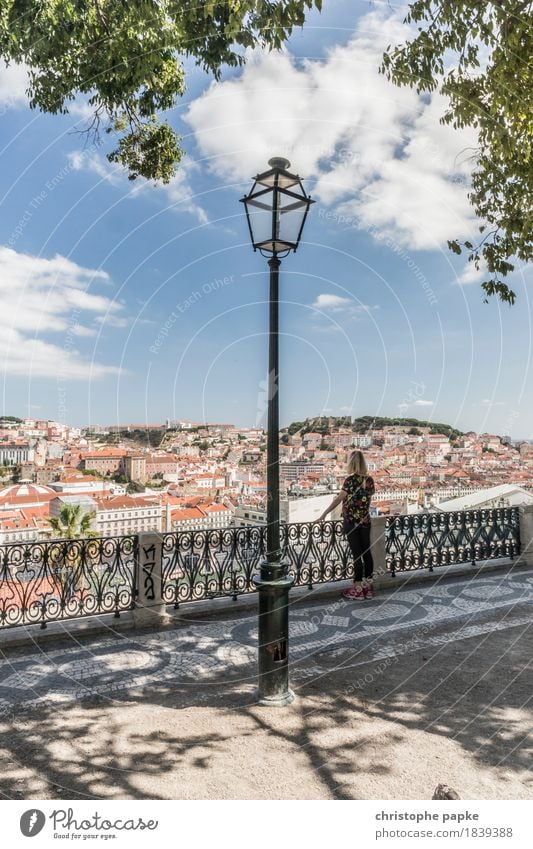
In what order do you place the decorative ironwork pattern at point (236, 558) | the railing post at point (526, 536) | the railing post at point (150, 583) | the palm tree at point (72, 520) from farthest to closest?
the railing post at point (526, 536)
the palm tree at point (72, 520)
the decorative ironwork pattern at point (236, 558)
the railing post at point (150, 583)

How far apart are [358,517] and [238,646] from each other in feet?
8.52

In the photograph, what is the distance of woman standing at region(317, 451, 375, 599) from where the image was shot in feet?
22.7

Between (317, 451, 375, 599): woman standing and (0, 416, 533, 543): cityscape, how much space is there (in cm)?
27

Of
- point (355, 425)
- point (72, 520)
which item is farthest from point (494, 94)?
point (72, 520)

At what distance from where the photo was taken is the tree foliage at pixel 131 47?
5809 mm

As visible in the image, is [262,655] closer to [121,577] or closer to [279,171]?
[121,577]

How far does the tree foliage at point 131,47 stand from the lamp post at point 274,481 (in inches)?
81.7

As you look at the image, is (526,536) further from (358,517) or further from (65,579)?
(65,579)

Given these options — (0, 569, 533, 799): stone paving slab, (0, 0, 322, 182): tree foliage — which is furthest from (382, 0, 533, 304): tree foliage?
(0, 569, 533, 799): stone paving slab

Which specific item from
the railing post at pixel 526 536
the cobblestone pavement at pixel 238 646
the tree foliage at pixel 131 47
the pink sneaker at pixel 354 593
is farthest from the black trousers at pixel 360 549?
the tree foliage at pixel 131 47

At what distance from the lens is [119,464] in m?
6.21

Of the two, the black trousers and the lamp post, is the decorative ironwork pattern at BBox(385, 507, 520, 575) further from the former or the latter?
the lamp post

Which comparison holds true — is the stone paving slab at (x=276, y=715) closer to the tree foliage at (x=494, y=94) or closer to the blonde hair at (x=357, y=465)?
the blonde hair at (x=357, y=465)

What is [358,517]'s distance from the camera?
23.0 feet
